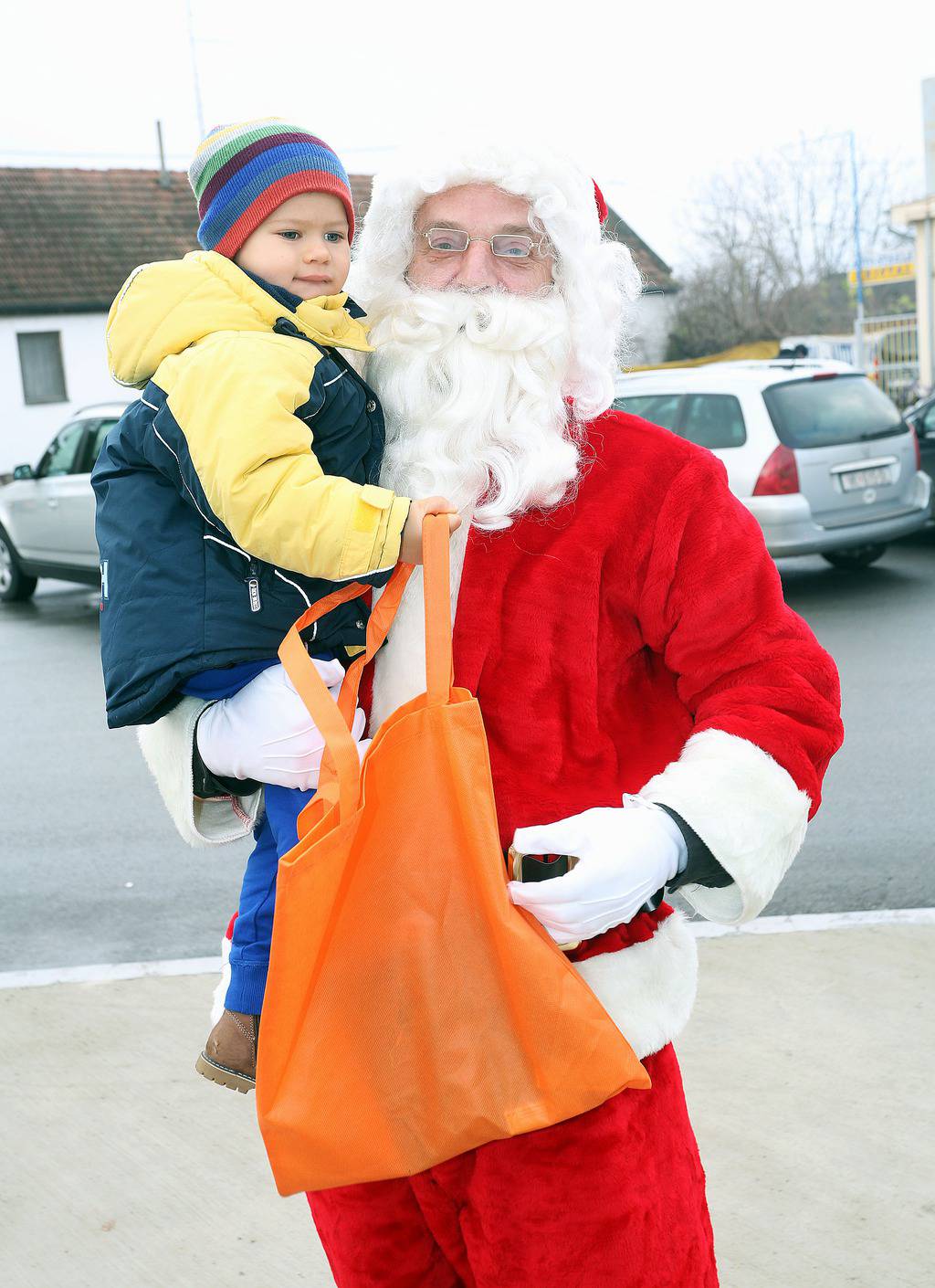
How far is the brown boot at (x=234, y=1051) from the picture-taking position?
6.71ft

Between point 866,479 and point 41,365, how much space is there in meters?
21.7

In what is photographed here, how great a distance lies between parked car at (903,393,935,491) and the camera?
11586 mm

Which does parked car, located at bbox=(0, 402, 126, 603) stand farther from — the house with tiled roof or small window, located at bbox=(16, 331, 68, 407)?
small window, located at bbox=(16, 331, 68, 407)

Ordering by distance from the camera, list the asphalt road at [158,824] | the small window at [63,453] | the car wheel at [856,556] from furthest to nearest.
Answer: the small window at [63,453] < the car wheel at [856,556] < the asphalt road at [158,824]

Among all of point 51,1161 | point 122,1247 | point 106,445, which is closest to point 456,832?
point 106,445

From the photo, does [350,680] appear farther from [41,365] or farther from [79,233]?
[79,233]

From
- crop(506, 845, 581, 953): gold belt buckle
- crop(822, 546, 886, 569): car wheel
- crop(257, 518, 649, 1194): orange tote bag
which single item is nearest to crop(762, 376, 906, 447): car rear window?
crop(822, 546, 886, 569): car wheel

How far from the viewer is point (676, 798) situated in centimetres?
170

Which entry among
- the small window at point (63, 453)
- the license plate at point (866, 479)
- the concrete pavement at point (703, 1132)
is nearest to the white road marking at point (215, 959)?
the concrete pavement at point (703, 1132)

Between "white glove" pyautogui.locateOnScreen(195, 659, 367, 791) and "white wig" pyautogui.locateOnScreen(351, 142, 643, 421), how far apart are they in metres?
0.55

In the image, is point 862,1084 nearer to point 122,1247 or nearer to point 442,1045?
point 122,1247

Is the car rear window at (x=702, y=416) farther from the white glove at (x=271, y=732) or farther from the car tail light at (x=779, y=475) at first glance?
the white glove at (x=271, y=732)

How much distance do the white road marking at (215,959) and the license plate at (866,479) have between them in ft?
19.6

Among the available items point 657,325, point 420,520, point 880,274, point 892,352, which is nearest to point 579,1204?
point 420,520
